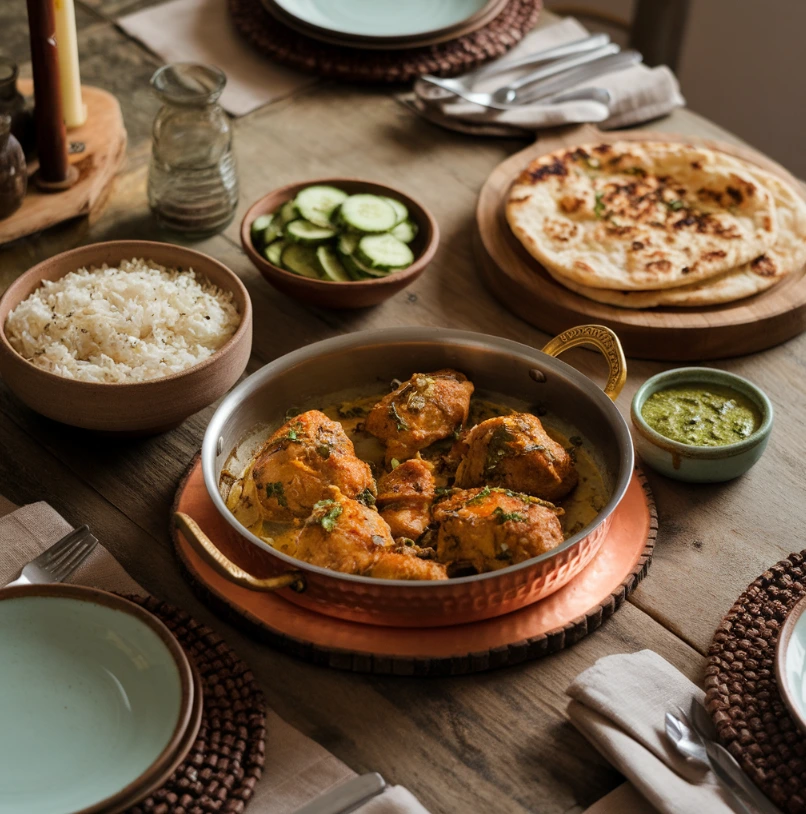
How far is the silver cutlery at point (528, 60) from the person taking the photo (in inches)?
136

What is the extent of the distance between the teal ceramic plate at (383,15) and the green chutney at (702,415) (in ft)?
5.80

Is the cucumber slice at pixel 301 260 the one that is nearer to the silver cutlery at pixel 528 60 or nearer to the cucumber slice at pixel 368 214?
the cucumber slice at pixel 368 214

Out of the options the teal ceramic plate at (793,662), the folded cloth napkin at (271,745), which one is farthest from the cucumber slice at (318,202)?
the teal ceramic plate at (793,662)

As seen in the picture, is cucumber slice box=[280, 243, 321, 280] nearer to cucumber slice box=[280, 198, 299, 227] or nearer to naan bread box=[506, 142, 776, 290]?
cucumber slice box=[280, 198, 299, 227]

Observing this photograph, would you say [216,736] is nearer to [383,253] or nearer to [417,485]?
[417,485]

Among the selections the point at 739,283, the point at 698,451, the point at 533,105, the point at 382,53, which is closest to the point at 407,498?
the point at 698,451

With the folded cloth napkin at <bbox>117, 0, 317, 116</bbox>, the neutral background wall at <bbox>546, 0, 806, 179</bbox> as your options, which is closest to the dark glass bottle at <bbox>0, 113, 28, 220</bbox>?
the folded cloth napkin at <bbox>117, 0, 317, 116</bbox>

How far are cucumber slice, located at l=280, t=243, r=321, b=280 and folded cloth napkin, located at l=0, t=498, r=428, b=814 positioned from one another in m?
0.91

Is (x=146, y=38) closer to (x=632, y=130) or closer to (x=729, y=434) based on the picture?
(x=632, y=130)

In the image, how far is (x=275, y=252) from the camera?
107 inches

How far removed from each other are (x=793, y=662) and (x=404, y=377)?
102 cm

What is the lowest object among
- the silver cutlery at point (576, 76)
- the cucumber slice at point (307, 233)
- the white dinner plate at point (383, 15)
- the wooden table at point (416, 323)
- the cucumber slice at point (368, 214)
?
the wooden table at point (416, 323)

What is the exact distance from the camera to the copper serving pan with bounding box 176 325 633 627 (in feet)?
5.82

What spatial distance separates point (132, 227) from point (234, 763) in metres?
1.77
